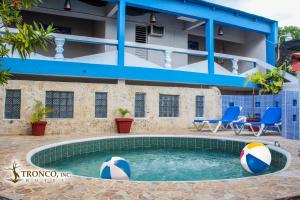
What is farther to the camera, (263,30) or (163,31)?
(263,30)

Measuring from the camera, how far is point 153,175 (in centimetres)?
605

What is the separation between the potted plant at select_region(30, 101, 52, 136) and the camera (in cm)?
1005

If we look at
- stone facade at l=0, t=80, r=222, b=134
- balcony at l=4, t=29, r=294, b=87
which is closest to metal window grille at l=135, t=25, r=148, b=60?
balcony at l=4, t=29, r=294, b=87

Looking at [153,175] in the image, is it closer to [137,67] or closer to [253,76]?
[137,67]

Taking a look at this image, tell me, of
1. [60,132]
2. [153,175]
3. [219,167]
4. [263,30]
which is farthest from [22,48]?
[263,30]

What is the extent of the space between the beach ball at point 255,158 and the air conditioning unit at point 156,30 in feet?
36.7

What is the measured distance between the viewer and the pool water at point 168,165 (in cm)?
602

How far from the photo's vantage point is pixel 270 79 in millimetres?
15797

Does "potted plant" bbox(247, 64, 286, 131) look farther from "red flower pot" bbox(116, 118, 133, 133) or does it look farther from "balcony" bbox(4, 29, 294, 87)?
"red flower pot" bbox(116, 118, 133, 133)

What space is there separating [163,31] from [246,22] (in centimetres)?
525

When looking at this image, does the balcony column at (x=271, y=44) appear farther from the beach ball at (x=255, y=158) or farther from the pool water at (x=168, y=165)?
the beach ball at (x=255, y=158)

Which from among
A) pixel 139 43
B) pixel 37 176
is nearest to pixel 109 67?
pixel 139 43

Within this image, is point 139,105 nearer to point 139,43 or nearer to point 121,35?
point 139,43

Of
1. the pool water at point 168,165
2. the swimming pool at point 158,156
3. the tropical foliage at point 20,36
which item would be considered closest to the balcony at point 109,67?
the swimming pool at point 158,156
